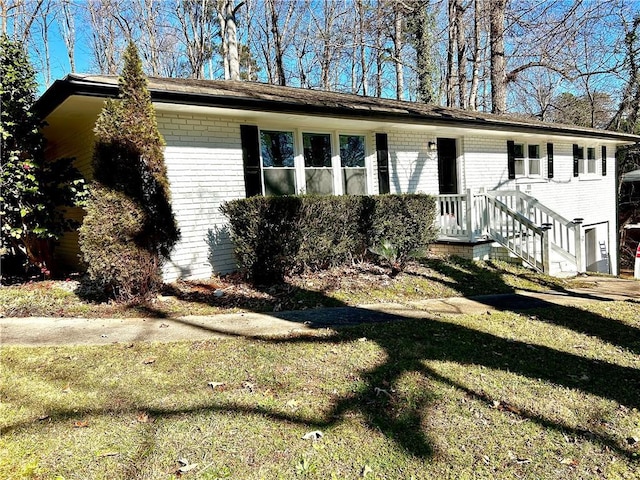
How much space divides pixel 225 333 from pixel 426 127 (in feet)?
26.6

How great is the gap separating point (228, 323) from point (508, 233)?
22.4 feet

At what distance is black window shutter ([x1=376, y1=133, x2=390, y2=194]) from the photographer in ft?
32.7

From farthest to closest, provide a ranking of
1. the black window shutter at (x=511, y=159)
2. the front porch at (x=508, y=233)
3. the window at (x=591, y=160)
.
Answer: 1. the window at (x=591, y=160)
2. the black window shutter at (x=511, y=159)
3. the front porch at (x=508, y=233)

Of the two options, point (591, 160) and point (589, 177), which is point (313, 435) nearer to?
point (589, 177)

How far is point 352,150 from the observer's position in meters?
9.77

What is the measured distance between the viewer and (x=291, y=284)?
6.41 m

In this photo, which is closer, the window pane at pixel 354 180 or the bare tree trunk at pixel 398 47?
the window pane at pixel 354 180

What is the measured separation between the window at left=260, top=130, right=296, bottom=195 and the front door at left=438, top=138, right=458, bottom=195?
5085 mm

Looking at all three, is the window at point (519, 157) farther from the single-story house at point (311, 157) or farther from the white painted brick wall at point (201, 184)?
the white painted brick wall at point (201, 184)

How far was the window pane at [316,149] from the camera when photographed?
29.2 feet

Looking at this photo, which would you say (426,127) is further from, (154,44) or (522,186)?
(154,44)

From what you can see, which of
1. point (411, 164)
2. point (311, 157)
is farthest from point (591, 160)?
point (311, 157)

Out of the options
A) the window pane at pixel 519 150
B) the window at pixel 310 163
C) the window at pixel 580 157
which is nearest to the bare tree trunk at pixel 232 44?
the window at pixel 310 163

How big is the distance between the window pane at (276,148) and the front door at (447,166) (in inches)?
200
